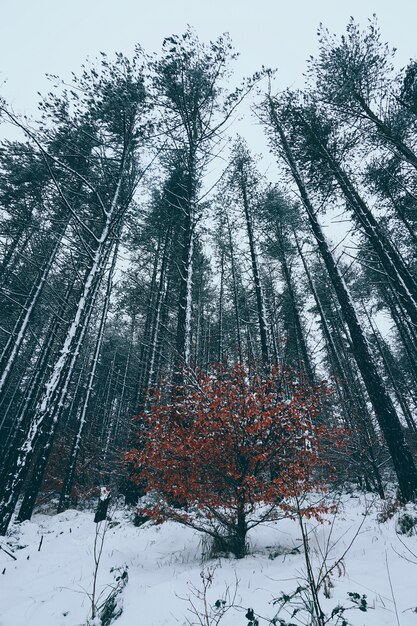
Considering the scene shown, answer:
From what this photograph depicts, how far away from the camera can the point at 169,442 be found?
4.78 meters

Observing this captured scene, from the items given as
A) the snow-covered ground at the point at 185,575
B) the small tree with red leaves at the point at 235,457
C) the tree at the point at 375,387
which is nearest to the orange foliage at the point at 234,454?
the small tree with red leaves at the point at 235,457

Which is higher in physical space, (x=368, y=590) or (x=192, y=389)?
(x=192, y=389)

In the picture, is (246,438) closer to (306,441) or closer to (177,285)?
(306,441)

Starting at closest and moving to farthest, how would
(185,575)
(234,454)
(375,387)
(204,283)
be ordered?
(185,575)
(234,454)
(375,387)
(204,283)

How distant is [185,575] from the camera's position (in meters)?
3.78

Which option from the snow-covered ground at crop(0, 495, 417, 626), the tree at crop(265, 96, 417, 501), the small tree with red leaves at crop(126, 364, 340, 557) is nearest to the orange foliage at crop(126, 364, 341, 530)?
the small tree with red leaves at crop(126, 364, 340, 557)

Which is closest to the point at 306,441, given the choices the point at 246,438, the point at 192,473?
the point at 246,438

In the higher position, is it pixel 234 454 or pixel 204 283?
pixel 204 283

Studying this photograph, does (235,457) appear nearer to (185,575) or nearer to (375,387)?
(185,575)

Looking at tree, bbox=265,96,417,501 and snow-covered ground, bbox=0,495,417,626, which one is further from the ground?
tree, bbox=265,96,417,501

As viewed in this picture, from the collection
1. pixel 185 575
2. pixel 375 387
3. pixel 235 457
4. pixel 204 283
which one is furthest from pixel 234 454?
pixel 204 283

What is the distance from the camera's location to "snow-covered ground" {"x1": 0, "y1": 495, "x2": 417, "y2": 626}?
280 cm

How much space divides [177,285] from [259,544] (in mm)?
10970

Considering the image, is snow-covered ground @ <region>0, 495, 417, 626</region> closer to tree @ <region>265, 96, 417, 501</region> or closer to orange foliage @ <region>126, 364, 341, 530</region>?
orange foliage @ <region>126, 364, 341, 530</region>
